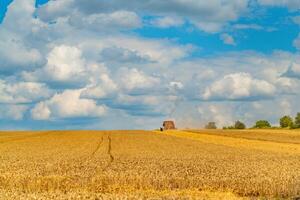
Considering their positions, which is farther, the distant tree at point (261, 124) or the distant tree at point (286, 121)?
the distant tree at point (261, 124)

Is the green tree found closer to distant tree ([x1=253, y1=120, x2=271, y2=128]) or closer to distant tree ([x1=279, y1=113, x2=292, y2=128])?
distant tree ([x1=279, y1=113, x2=292, y2=128])

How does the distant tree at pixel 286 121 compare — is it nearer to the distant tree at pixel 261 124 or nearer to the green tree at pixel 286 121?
the green tree at pixel 286 121

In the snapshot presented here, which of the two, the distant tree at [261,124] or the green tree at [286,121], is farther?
the distant tree at [261,124]

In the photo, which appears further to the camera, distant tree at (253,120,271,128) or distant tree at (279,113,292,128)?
distant tree at (253,120,271,128)

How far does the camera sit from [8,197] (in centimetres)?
2450

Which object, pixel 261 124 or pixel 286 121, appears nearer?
pixel 286 121

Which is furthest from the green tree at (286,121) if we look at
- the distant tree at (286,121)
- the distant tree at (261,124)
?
the distant tree at (261,124)

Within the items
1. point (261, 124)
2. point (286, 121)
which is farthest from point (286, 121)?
point (261, 124)

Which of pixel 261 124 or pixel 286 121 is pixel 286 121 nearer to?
pixel 286 121

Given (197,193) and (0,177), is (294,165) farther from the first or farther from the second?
(0,177)

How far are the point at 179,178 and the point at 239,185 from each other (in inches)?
134

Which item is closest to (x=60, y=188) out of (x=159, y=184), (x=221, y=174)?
(x=159, y=184)

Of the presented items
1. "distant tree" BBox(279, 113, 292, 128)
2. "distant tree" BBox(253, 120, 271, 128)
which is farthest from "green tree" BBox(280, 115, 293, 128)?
"distant tree" BBox(253, 120, 271, 128)

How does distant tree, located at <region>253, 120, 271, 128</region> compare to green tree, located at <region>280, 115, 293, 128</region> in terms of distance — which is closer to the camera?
green tree, located at <region>280, 115, 293, 128</region>
